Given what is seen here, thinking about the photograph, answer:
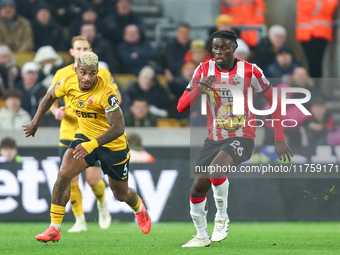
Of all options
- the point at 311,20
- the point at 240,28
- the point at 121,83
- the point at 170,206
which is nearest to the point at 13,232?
the point at 170,206

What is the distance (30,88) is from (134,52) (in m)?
2.42

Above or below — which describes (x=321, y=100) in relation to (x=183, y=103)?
below

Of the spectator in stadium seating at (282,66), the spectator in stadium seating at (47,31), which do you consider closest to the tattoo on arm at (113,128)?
the spectator in stadium seating at (282,66)

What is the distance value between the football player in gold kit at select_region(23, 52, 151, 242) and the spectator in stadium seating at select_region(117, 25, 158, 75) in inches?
238

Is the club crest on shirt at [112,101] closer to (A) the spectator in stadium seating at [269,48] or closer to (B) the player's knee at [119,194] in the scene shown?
(B) the player's knee at [119,194]

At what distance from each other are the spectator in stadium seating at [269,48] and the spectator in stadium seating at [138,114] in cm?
275

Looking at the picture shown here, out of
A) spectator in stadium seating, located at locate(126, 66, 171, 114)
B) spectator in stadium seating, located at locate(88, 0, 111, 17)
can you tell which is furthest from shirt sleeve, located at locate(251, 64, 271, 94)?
spectator in stadium seating, located at locate(88, 0, 111, 17)

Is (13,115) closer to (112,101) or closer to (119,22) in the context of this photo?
(119,22)

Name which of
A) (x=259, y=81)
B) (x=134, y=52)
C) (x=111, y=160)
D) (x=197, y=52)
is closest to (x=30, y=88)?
(x=134, y=52)

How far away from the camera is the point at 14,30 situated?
12.7 metres

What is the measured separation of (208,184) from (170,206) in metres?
3.16

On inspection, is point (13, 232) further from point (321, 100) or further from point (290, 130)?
point (321, 100)

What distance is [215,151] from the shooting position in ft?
21.1

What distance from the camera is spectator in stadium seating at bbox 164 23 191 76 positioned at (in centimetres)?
1237
